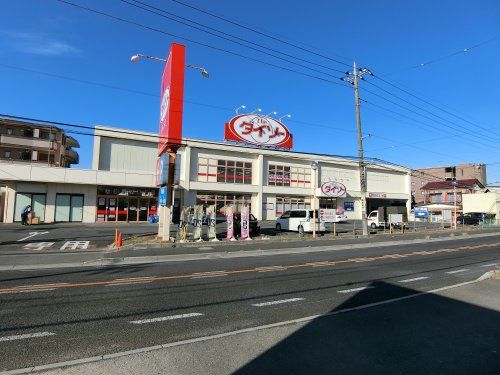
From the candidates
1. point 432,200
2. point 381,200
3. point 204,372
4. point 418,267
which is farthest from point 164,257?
point 432,200

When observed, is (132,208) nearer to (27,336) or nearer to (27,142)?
(27,142)

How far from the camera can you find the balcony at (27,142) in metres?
48.2

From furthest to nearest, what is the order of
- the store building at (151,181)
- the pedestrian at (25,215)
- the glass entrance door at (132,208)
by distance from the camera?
the glass entrance door at (132,208) → the store building at (151,181) → the pedestrian at (25,215)

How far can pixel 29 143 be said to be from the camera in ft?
162

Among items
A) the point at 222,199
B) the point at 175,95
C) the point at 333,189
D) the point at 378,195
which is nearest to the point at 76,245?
the point at 175,95

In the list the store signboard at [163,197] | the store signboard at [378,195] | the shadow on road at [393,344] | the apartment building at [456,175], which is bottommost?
the shadow on road at [393,344]

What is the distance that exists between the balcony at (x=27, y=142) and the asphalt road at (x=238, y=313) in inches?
1749

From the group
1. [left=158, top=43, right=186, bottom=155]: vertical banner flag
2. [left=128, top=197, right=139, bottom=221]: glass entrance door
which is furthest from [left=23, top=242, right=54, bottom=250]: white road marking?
[left=128, top=197, right=139, bottom=221]: glass entrance door

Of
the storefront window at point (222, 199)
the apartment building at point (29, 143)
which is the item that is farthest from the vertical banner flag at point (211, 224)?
the apartment building at point (29, 143)

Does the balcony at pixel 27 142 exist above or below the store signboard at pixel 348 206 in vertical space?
above

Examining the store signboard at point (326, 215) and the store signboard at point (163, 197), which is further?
the store signboard at point (326, 215)

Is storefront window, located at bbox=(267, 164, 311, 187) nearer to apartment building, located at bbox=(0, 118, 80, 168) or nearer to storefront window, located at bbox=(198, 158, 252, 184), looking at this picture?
storefront window, located at bbox=(198, 158, 252, 184)

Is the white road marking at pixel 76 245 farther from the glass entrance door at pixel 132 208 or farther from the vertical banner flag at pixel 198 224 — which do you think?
the glass entrance door at pixel 132 208

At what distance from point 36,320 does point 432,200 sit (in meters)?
96.2
